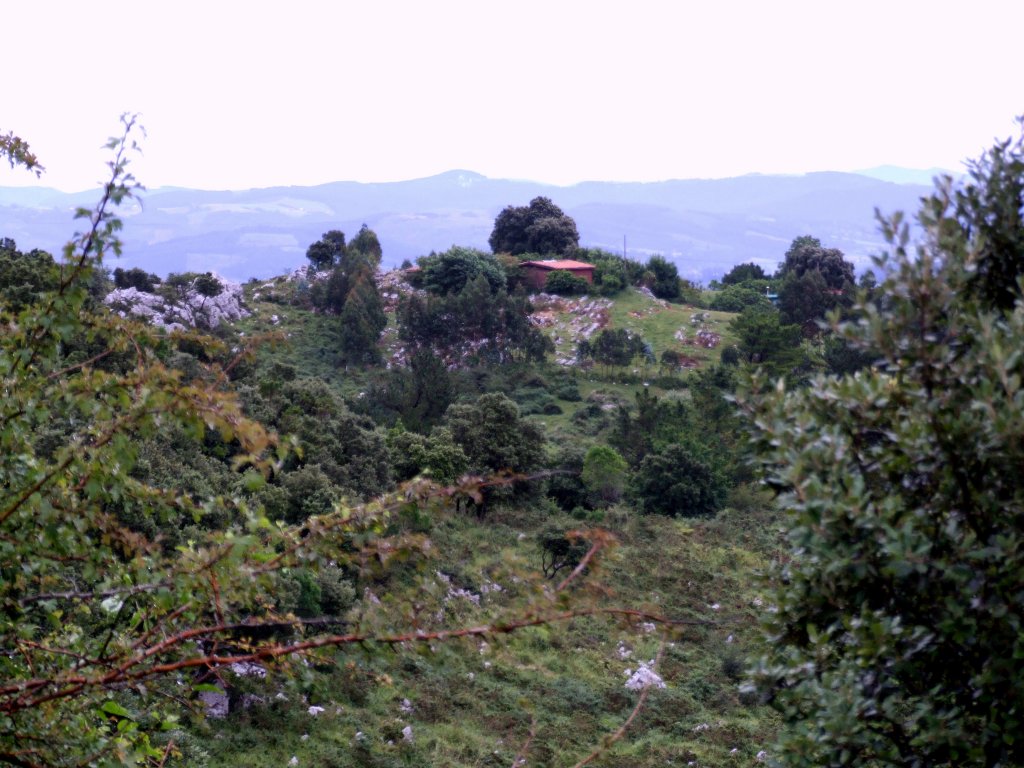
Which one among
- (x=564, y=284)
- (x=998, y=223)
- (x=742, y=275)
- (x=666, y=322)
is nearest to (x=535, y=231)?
(x=564, y=284)

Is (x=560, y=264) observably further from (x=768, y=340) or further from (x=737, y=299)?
(x=768, y=340)

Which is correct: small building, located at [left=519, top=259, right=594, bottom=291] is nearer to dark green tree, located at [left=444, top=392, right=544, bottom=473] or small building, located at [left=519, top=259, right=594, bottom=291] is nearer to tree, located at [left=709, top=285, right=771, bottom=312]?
tree, located at [left=709, top=285, right=771, bottom=312]

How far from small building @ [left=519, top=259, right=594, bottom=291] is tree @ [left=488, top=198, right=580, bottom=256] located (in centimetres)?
622

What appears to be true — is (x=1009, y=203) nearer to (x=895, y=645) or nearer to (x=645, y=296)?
(x=895, y=645)

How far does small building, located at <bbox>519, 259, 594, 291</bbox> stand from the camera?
51.5 metres

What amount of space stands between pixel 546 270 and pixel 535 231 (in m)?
8.70

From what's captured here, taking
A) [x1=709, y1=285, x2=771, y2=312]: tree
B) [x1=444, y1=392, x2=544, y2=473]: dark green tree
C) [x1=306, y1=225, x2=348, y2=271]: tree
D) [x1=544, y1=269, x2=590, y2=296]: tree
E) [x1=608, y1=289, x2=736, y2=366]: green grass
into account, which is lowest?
[x1=444, y1=392, x2=544, y2=473]: dark green tree

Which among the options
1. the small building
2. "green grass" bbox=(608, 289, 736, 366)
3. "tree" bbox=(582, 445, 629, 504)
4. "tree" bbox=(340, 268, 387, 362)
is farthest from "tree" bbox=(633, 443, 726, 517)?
the small building

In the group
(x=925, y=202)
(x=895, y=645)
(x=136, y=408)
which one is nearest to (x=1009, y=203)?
(x=925, y=202)

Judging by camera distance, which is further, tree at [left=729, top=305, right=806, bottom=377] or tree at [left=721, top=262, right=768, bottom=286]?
tree at [left=721, top=262, right=768, bottom=286]

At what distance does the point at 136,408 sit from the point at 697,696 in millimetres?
14028

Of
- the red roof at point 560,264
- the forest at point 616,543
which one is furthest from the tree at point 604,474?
the red roof at point 560,264

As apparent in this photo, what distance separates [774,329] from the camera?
116 ft

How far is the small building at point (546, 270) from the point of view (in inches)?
2028
